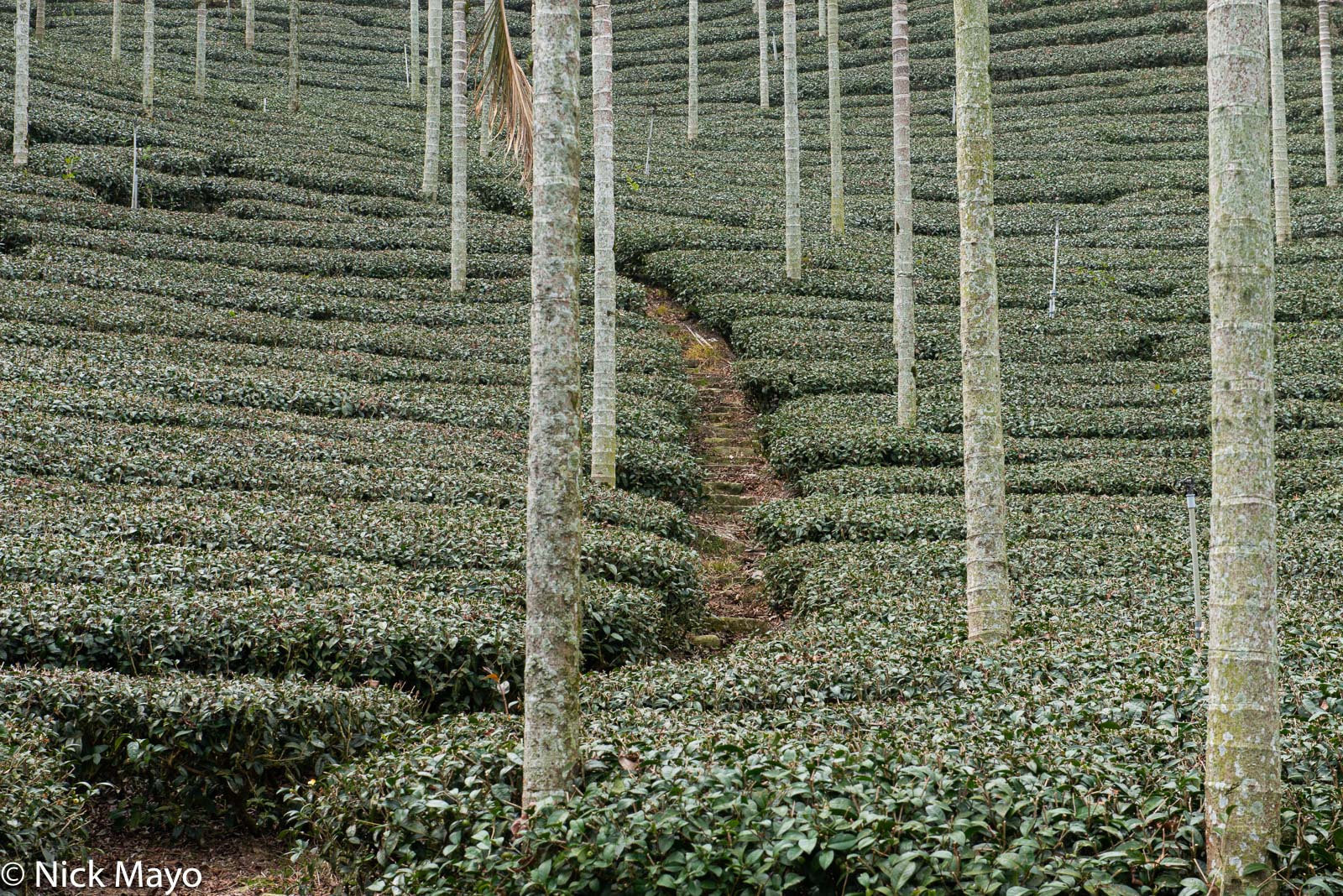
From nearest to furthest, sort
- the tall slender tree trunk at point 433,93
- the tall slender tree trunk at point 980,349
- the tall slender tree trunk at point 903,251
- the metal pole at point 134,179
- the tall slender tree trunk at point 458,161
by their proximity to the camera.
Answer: the tall slender tree trunk at point 980,349, the tall slender tree trunk at point 903,251, the tall slender tree trunk at point 458,161, the tall slender tree trunk at point 433,93, the metal pole at point 134,179

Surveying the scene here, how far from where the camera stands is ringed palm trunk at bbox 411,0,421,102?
41.4 m

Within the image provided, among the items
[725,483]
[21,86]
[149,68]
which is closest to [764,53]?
[149,68]

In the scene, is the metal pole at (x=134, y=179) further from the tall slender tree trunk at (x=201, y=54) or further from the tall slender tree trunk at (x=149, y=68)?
the tall slender tree trunk at (x=201, y=54)

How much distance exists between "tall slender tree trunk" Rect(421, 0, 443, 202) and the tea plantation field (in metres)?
0.81

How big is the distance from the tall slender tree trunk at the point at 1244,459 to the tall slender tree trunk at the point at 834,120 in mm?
18671

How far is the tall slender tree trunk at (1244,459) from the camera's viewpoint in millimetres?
4367

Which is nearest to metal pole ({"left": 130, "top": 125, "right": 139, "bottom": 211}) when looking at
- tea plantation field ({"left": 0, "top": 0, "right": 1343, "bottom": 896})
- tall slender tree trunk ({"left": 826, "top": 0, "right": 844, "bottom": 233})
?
tea plantation field ({"left": 0, "top": 0, "right": 1343, "bottom": 896})

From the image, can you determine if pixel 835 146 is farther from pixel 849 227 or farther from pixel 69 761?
pixel 69 761

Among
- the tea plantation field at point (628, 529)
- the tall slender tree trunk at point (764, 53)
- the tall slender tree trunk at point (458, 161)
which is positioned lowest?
the tea plantation field at point (628, 529)

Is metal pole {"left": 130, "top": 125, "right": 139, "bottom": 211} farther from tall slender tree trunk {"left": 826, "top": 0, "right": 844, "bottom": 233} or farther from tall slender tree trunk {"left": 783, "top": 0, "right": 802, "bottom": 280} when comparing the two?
tall slender tree trunk {"left": 826, "top": 0, "right": 844, "bottom": 233}

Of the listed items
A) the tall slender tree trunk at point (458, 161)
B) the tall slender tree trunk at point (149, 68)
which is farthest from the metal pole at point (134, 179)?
the tall slender tree trunk at point (458, 161)

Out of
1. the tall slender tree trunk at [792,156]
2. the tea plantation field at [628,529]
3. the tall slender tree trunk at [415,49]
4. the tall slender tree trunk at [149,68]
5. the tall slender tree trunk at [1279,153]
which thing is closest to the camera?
the tea plantation field at [628,529]

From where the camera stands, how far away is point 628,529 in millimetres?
12125

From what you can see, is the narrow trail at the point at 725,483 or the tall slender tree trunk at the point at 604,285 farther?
the tall slender tree trunk at the point at 604,285
